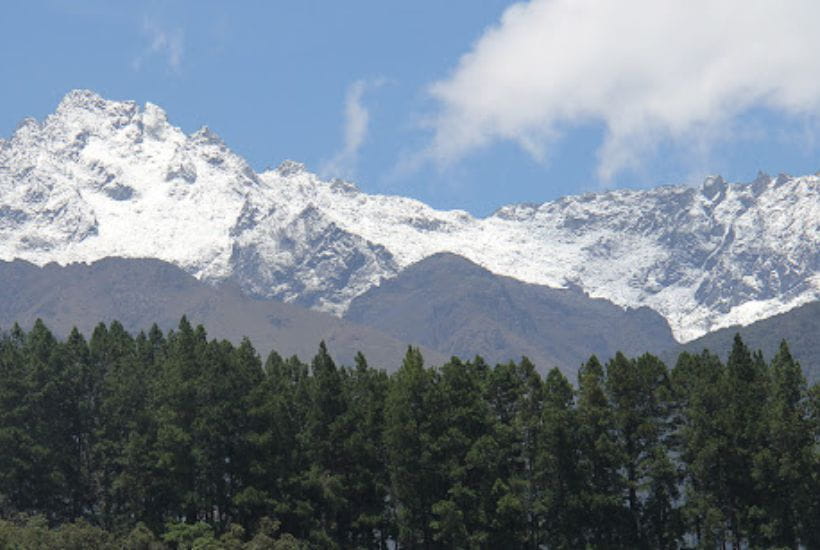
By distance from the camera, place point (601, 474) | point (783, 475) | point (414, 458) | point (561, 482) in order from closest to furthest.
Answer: point (783, 475) < point (561, 482) < point (414, 458) < point (601, 474)

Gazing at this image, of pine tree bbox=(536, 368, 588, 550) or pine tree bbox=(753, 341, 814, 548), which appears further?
pine tree bbox=(536, 368, 588, 550)

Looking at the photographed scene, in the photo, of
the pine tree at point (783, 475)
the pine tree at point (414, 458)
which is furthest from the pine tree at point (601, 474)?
the pine tree at point (414, 458)

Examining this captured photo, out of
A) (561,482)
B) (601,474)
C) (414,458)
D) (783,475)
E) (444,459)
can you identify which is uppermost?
(414,458)

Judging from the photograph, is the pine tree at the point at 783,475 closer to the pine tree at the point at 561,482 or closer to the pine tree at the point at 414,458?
the pine tree at the point at 561,482

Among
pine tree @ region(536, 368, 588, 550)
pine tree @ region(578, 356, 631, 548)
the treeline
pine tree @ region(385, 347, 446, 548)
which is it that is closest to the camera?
the treeline

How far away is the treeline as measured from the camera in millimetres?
109250

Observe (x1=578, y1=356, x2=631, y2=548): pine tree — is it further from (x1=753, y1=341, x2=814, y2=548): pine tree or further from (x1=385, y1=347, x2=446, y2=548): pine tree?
(x1=385, y1=347, x2=446, y2=548): pine tree

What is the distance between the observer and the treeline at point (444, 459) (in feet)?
358

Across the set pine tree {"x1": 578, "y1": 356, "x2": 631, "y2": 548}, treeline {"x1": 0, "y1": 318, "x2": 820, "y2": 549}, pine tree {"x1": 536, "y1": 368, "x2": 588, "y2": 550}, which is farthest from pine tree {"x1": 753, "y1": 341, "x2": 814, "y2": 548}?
pine tree {"x1": 536, "y1": 368, "x2": 588, "y2": 550}

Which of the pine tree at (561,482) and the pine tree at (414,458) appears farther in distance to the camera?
the pine tree at (414,458)

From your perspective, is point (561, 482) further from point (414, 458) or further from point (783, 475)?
A: point (783, 475)

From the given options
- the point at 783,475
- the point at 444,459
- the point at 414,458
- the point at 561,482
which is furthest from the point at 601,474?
the point at 414,458

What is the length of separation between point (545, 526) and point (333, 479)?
53.3 feet

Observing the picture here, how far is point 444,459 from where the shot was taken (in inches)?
4432
